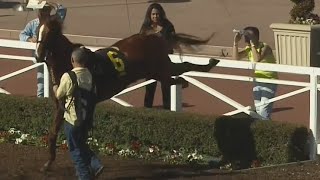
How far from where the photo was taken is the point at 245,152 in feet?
35.9

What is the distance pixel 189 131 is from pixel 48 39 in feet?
6.80

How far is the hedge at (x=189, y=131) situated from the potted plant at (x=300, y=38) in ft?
17.3

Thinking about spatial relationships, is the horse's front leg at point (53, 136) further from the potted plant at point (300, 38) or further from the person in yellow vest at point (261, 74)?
the potted plant at point (300, 38)

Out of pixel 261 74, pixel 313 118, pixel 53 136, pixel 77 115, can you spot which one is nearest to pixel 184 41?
pixel 261 74

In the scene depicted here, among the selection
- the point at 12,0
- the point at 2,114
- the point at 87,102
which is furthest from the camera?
the point at 12,0

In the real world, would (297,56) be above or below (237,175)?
above

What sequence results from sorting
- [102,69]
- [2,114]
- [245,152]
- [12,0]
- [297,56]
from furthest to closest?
[12,0] → [297,56] → [2,114] → [245,152] → [102,69]

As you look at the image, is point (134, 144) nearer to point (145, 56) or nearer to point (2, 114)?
point (145, 56)

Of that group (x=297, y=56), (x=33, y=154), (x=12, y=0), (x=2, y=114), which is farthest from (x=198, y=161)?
(x=12, y=0)

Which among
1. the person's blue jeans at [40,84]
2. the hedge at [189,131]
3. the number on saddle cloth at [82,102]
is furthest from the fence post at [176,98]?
the number on saddle cloth at [82,102]

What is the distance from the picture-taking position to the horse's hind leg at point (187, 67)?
37.2ft

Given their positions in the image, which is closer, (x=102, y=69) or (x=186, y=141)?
(x=102, y=69)

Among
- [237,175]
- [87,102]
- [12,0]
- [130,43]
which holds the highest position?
[12,0]

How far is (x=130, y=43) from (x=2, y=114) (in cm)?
252
